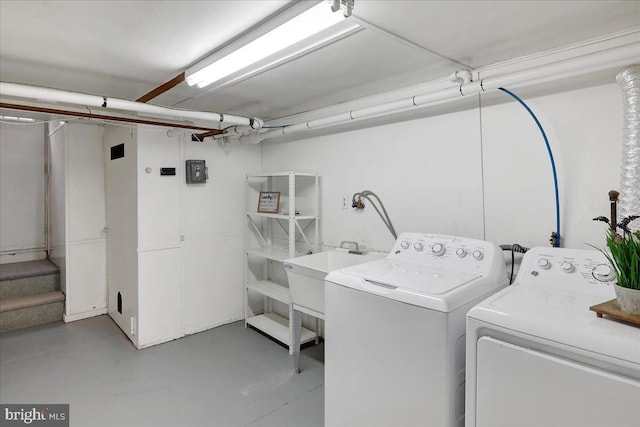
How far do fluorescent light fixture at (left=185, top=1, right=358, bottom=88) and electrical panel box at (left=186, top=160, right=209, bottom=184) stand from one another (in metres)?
1.39

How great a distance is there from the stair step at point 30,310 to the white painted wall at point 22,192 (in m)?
0.92

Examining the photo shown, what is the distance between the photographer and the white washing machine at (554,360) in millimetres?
1100

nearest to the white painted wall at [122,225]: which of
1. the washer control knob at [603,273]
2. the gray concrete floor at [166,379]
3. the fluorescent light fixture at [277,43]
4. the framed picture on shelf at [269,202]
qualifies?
the gray concrete floor at [166,379]

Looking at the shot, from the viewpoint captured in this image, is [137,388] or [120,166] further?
[120,166]

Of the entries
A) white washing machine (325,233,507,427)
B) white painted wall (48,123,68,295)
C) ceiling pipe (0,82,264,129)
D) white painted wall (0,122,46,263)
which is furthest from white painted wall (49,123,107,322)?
white washing machine (325,233,507,427)

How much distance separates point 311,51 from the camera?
204 cm

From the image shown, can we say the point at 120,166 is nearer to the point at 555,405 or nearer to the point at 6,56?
the point at 6,56

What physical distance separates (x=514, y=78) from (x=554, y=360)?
1.44m

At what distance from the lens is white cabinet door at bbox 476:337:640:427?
3.57ft

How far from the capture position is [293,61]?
7.30 ft

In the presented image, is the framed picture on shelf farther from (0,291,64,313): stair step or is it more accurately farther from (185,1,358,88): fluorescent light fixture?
(0,291,64,313): stair step

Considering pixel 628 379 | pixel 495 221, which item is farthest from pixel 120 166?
pixel 628 379

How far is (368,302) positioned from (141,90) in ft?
8.24

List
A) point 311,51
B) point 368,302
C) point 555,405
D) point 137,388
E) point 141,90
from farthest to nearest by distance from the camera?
point 141,90 < point 137,388 < point 311,51 < point 368,302 < point 555,405
